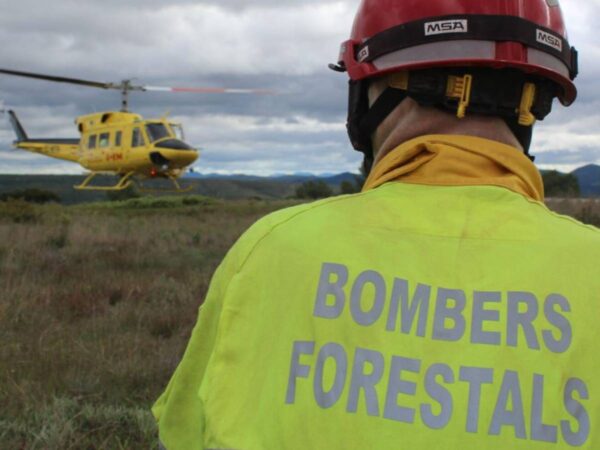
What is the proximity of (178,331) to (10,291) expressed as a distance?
2.49 m

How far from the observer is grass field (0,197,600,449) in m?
4.64

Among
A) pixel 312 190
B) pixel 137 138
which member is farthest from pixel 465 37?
pixel 312 190

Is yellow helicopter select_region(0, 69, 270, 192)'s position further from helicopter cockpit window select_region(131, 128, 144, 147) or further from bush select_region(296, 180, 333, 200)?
bush select_region(296, 180, 333, 200)

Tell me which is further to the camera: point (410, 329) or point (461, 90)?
point (461, 90)

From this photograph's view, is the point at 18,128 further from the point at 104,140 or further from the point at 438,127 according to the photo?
the point at 438,127

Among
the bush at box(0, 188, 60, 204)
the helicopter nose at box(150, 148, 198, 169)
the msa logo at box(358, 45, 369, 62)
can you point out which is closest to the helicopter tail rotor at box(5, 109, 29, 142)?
the bush at box(0, 188, 60, 204)

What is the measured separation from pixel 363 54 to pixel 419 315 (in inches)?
30.0

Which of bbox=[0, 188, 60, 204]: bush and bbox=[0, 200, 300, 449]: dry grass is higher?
bbox=[0, 188, 60, 204]: bush

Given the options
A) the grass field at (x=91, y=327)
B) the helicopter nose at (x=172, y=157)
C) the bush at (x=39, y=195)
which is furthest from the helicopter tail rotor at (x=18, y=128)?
the grass field at (x=91, y=327)

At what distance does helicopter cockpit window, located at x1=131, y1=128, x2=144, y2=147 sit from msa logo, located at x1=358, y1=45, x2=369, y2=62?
29.7m

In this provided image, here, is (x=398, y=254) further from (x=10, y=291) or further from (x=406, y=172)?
(x=10, y=291)

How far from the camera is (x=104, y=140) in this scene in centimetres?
3278

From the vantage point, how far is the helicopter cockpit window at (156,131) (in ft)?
100

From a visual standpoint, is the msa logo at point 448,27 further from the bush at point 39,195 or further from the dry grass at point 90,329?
the bush at point 39,195
